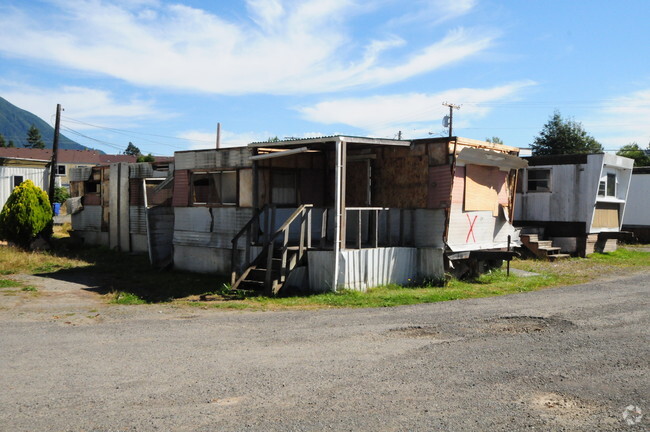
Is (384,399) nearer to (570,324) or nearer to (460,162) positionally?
(570,324)

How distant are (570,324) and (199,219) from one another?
31.9 feet

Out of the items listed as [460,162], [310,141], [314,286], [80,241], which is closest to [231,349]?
[314,286]

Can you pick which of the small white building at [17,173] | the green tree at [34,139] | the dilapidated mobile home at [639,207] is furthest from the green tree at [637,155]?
the green tree at [34,139]

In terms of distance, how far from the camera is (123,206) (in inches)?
784

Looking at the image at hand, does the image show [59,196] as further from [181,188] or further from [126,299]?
[126,299]

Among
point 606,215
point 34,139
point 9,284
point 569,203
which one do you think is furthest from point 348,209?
point 34,139

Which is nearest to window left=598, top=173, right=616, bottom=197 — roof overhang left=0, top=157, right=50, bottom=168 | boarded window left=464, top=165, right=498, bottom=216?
boarded window left=464, top=165, right=498, bottom=216

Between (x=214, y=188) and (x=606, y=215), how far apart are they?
14077 mm

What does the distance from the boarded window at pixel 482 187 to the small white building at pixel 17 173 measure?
21408 millimetres

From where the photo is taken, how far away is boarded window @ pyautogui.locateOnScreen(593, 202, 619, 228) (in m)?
20.1

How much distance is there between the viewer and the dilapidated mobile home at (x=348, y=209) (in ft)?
39.7

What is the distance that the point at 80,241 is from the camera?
72.1 ft

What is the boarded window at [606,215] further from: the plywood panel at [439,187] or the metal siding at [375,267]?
the metal siding at [375,267]

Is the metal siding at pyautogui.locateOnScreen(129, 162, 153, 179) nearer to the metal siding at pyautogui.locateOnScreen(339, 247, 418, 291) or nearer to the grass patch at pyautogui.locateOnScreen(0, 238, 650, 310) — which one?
the grass patch at pyautogui.locateOnScreen(0, 238, 650, 310)
